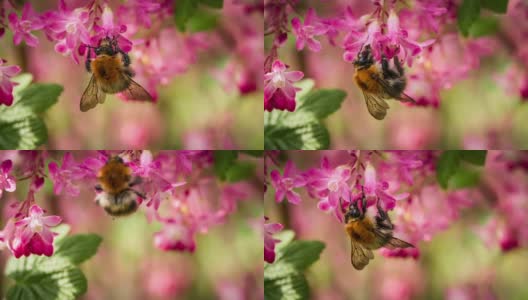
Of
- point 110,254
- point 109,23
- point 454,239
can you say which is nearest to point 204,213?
point 110,254

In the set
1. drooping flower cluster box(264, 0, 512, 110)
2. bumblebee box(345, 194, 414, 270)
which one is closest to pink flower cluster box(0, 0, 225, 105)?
drooping flower cluster box(264, 0, 512, 110)

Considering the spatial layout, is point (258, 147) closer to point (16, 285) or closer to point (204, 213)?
point (204, 213)

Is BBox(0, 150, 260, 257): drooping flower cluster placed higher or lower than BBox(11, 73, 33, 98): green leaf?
lower

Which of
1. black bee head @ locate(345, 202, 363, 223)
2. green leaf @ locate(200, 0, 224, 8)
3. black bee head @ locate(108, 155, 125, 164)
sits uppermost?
green leaf @ locate(200, 0, 224, 8)

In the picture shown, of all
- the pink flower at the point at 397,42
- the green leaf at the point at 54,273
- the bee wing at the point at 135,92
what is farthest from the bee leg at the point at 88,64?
the pink flower at the point at 397,42

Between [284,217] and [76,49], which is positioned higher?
[76,49]

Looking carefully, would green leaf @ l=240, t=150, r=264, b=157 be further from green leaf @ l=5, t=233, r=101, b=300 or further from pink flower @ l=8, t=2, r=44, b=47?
pink flower @ l=8, t=2, r=44, b=47

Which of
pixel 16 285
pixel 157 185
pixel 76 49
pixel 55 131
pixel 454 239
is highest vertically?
pixel 76 49
